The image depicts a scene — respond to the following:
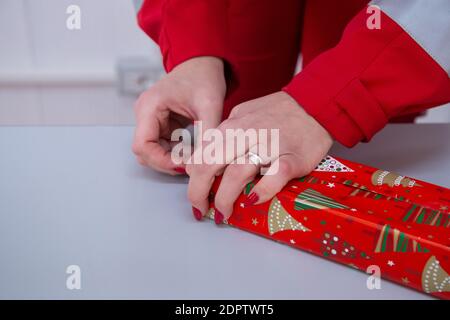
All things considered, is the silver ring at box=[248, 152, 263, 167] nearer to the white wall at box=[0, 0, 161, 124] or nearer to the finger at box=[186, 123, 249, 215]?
the finger at box=[186, 123, 249, 215]

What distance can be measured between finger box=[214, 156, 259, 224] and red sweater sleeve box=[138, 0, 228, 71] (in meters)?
0.25

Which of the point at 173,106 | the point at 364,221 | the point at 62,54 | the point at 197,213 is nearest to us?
the point at 364,221

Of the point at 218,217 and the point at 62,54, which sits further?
the point at 62,54

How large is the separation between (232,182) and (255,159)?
4cm

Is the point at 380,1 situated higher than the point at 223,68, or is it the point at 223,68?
the point at 380,1

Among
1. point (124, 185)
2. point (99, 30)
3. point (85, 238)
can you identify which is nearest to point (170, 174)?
point (124, 185)

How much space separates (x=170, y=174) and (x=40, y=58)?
3.87 ft

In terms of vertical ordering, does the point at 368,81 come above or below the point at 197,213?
above

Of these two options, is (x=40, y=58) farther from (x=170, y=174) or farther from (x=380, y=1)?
(x=380, y=1)

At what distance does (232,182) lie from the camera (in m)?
0.58

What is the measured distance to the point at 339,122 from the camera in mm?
626

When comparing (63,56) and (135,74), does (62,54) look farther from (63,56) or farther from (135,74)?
(135,74)

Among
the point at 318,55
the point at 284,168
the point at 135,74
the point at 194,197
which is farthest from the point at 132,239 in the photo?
the point at 135,74

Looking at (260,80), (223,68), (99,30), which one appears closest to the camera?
(223,68)
